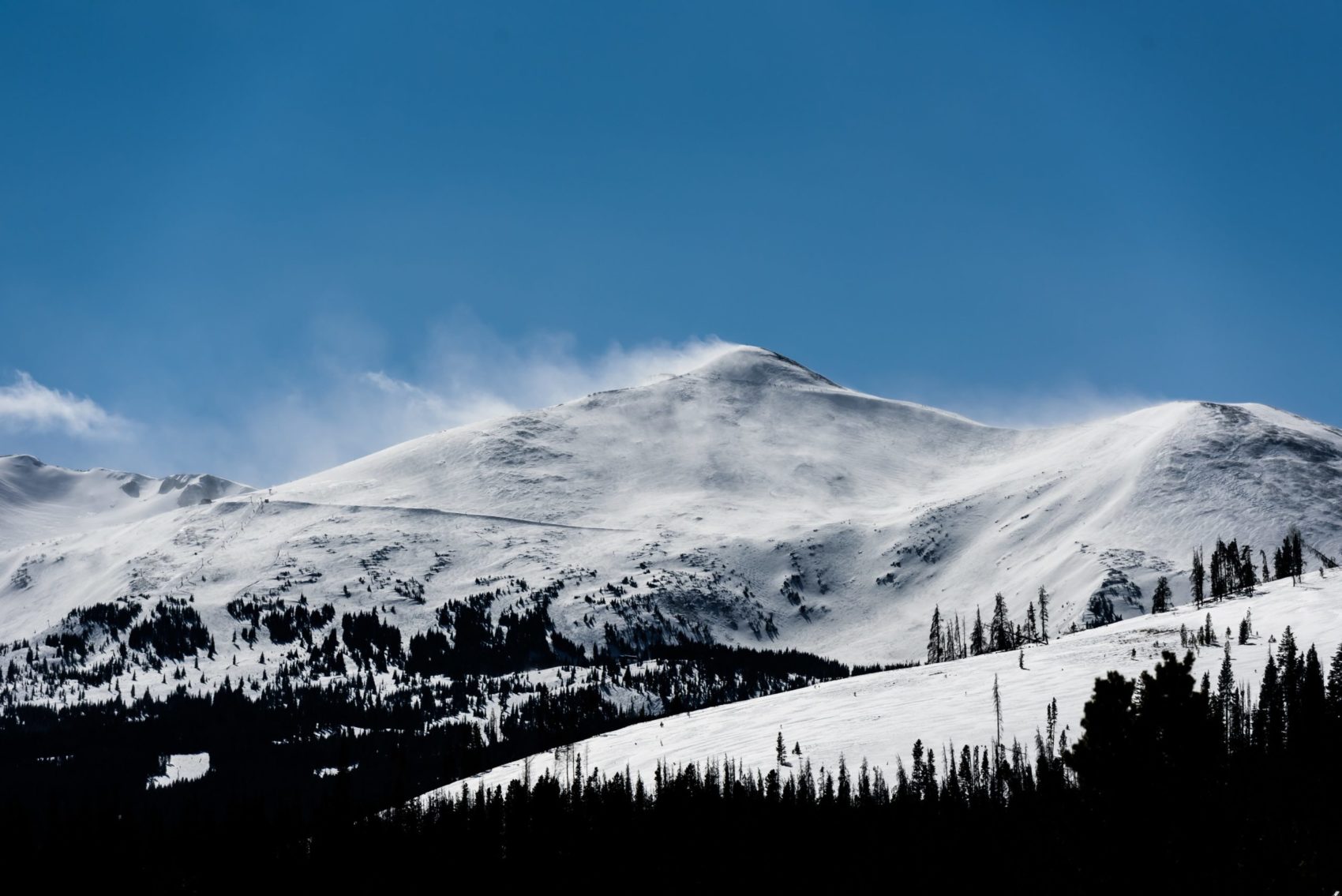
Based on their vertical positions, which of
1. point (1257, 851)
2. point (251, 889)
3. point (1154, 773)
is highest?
point (1154, 773)

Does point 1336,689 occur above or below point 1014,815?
above

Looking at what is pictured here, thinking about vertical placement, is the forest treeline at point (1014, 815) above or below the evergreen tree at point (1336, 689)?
below

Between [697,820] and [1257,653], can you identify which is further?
[1257,653]

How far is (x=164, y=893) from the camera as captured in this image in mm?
149500

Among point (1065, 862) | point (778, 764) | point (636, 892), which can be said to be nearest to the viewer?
point (1065, 862)

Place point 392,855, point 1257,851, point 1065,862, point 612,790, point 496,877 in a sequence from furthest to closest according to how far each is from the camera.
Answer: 1. point 612,790
2. point 392,855
3. point 496,877
4. point 1065,862
5. point 1257,851

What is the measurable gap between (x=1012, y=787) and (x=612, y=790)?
50597 mm

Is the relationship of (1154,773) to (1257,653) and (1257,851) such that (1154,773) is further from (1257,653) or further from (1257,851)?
(1257,653)

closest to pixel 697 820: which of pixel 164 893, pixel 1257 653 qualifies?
pixel 164 893

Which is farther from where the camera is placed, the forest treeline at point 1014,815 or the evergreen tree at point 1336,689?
the evergreen tree at point 1336,689

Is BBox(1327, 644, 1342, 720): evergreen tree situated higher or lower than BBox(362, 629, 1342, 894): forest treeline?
higher

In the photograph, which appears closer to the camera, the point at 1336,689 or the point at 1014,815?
the point at 1336,689

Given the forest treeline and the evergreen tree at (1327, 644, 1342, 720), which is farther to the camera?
the evergreen tree at (1327, 644, 1342, 720)

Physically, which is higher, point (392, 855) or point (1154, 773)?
point (1154, 773)
